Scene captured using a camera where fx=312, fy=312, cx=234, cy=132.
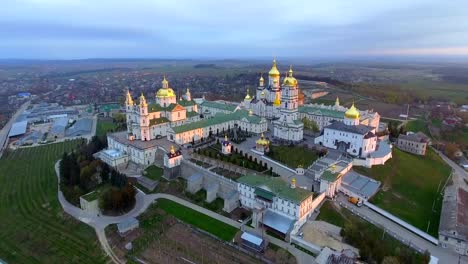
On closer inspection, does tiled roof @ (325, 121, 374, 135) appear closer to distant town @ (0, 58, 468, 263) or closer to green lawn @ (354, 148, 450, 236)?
distant town @ (0, 58, 468, 263)

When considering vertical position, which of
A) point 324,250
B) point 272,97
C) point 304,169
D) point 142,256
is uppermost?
point 272,97

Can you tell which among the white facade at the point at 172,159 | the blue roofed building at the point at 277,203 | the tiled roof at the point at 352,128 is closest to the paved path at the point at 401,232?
the blue roofed building at the point at 277,203

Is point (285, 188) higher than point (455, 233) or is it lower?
higher

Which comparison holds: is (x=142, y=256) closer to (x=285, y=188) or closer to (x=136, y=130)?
(x=285, y=188)

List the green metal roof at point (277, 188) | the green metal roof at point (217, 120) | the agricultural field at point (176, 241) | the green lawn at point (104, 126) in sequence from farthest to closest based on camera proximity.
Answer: the green lawn at point (104, 126) < the green metal roof at point (217, 120) < the green metal roof at point (277, 188) < the agricultural field at point (176, 241)

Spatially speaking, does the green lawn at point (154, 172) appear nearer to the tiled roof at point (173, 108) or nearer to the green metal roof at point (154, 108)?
the green metal roof at point (154, 108)

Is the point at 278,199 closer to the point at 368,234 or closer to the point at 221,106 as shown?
the point at 368,234

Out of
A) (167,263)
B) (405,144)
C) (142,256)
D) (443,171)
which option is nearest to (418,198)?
(443,171)
